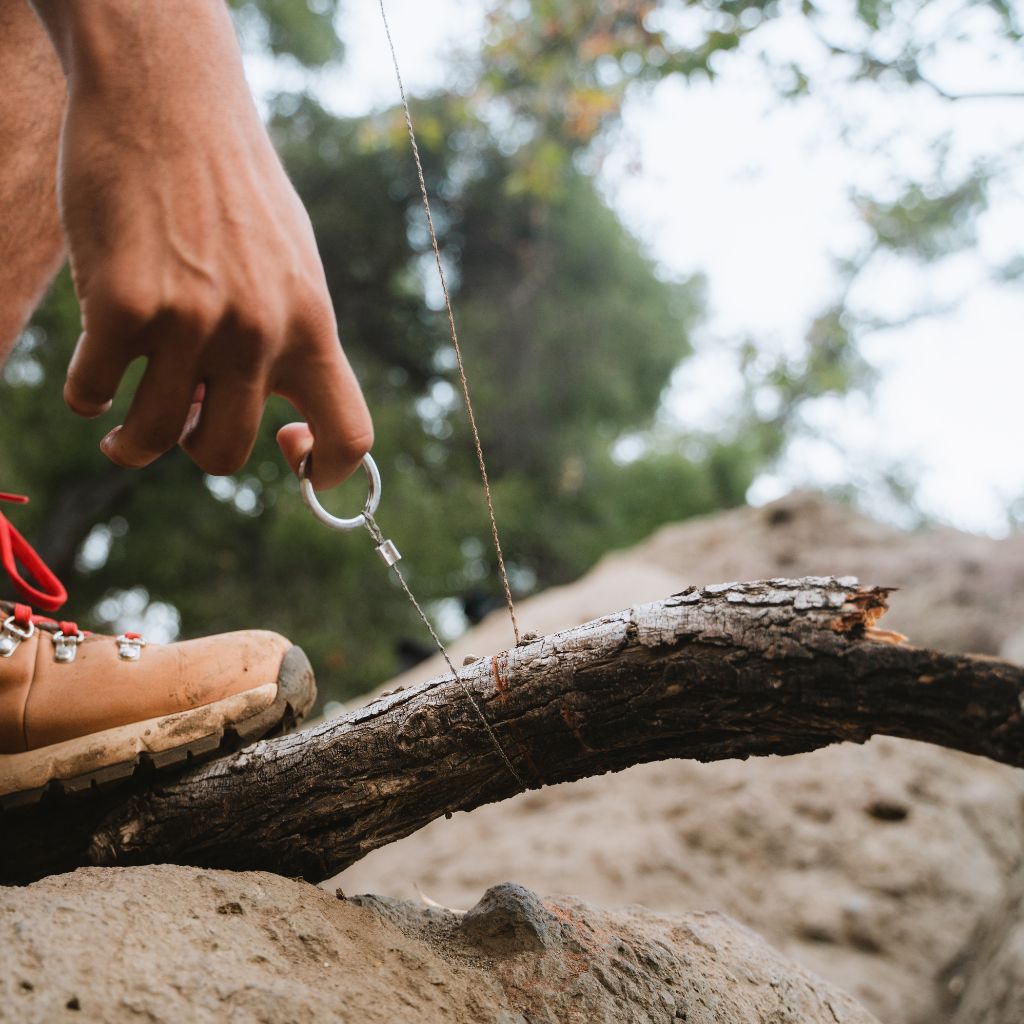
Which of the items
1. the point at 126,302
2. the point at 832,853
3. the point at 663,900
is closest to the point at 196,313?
the point at 126,302

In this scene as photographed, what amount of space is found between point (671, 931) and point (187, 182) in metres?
0.92

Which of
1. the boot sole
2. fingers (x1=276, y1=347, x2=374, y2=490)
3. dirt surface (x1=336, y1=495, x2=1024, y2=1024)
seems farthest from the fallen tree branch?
dirt surface (x1=336, y1=495, x2=1024, y2=1024)

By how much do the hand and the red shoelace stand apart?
0.41 m

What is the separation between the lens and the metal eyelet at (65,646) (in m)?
0.96

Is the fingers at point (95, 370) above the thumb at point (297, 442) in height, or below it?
above

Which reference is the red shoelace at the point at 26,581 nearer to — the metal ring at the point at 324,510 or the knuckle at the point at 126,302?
the metal ring at the point at 324,510

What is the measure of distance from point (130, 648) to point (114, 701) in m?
0.06

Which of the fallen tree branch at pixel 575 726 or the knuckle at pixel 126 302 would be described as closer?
the knuckle at pixel 126 302

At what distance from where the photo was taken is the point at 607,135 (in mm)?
4906

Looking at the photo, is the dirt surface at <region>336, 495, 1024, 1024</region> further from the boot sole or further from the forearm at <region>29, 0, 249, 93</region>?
the forearm at <region>29, 0, 249, 93</region>

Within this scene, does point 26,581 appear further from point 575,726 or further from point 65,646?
point 575,726

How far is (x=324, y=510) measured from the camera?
2.67ft

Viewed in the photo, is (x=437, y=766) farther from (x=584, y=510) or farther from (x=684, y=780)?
(x=584, y=510)

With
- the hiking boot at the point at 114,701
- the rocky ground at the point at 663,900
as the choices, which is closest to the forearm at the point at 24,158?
the hiking boot at the point at 114,701
